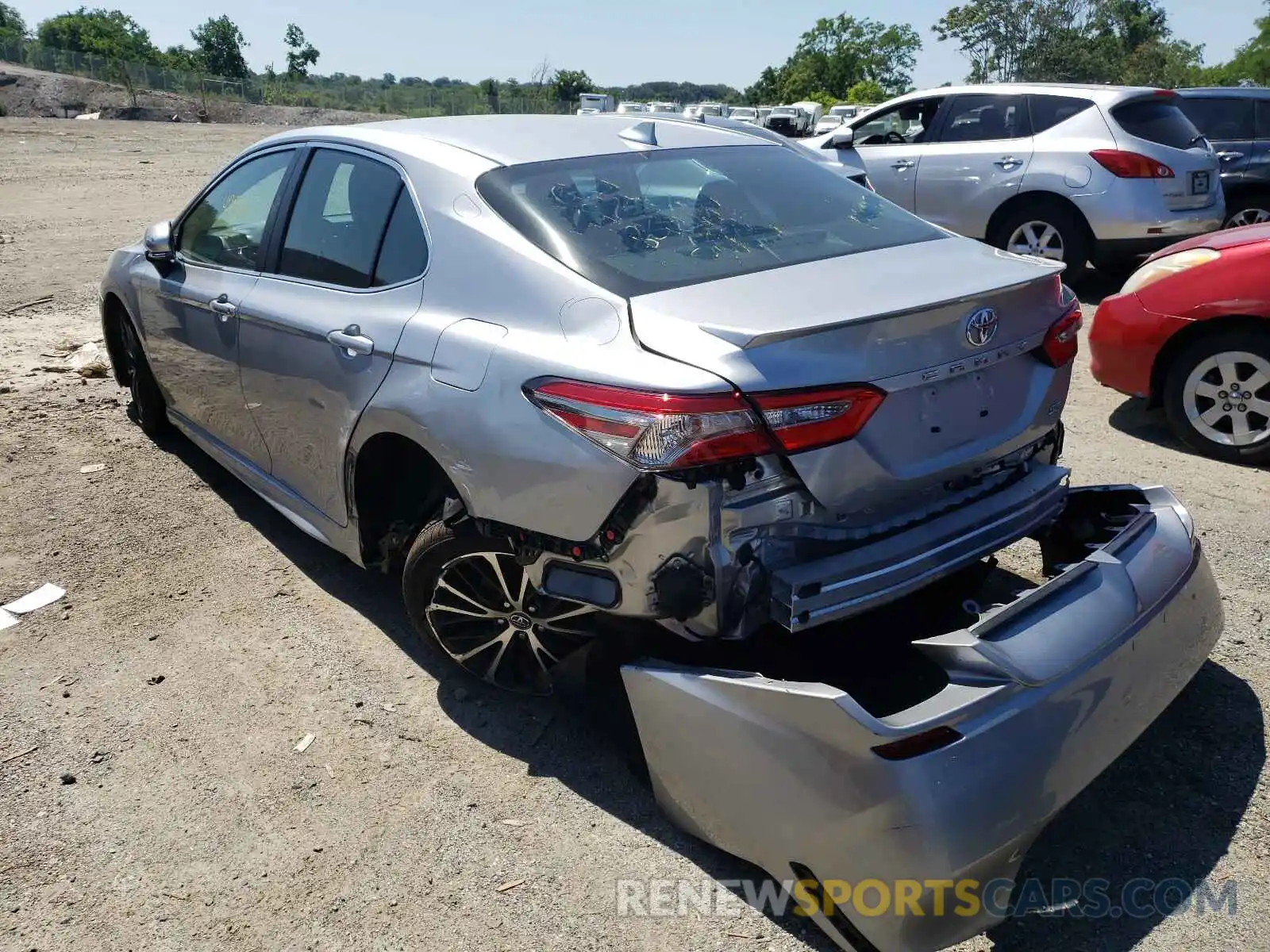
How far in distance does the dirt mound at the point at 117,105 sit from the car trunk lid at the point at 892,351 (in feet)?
137

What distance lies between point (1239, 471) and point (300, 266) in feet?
14.5

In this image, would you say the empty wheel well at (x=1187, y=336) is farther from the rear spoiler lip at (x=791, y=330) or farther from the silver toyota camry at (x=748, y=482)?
the rear spoiler lip at (x=791, y=330)

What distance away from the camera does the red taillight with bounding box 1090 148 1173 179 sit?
7984 mm

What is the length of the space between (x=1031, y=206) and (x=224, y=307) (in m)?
7.04

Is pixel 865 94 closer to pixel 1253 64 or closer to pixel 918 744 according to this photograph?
pixel 1253 64

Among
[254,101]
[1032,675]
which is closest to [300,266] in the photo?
[1032,675]

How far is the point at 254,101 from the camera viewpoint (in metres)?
53.5

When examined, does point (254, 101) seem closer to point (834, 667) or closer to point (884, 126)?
point (884, 126)

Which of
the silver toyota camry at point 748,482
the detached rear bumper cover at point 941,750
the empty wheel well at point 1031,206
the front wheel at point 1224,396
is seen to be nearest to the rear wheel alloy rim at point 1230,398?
the front wheel at point 1224,396

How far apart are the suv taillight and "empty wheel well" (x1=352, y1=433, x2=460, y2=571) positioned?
0.93 meters

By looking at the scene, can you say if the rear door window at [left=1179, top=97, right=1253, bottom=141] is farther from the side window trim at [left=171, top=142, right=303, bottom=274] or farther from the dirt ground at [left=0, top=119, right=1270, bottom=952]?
the side window trim at [left=171, top=142, right=303, bottom=274]

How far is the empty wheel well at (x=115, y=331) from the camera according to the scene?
5.34 m

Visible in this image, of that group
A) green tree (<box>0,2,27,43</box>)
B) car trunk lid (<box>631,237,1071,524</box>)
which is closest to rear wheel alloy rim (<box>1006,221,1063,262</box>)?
car trunk lid (<box>631,237,1071,524</box>)

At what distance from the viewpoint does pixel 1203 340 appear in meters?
5.05
